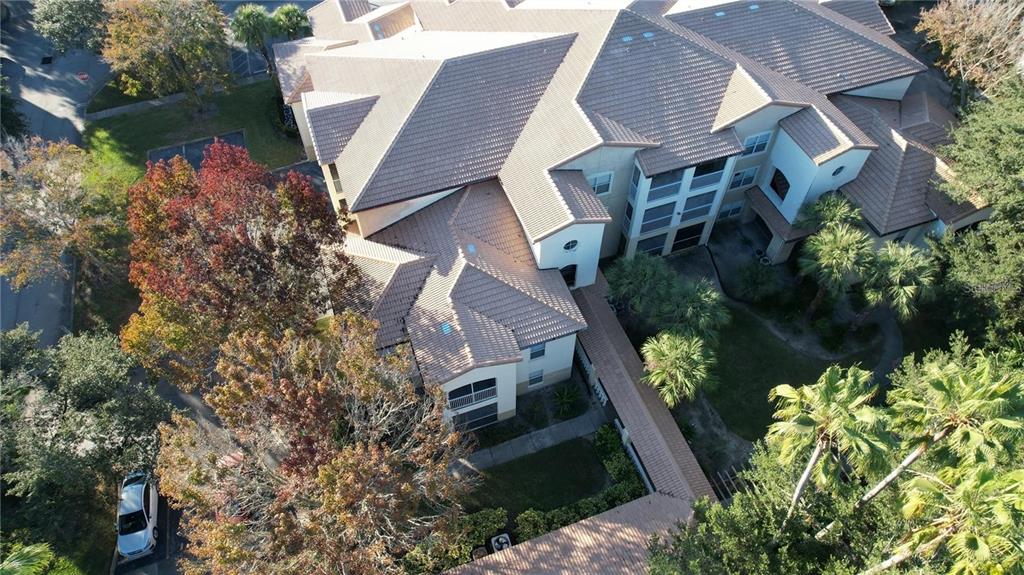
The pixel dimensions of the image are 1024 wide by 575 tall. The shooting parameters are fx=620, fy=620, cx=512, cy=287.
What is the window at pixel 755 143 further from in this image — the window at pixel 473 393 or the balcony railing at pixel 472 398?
the balcony railing at pixel 472 398

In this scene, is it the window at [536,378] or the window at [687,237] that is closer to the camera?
the window at [536,378]

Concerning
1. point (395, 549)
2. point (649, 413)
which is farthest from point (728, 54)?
point (395, 549)

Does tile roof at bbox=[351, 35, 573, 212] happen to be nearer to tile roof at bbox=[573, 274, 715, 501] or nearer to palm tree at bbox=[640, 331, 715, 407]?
tile roof at bbox=[573, 274, 715, 501]

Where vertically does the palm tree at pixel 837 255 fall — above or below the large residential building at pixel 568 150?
below

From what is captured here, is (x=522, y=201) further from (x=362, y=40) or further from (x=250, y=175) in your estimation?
(x=362, y=40)

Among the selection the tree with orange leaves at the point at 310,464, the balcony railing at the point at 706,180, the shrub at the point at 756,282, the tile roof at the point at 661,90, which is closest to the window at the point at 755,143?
the balcony railing at the point at 706,180

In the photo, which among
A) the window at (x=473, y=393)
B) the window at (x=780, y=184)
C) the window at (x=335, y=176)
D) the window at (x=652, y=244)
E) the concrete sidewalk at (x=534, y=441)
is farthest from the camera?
the window at (x=652, y=244)
